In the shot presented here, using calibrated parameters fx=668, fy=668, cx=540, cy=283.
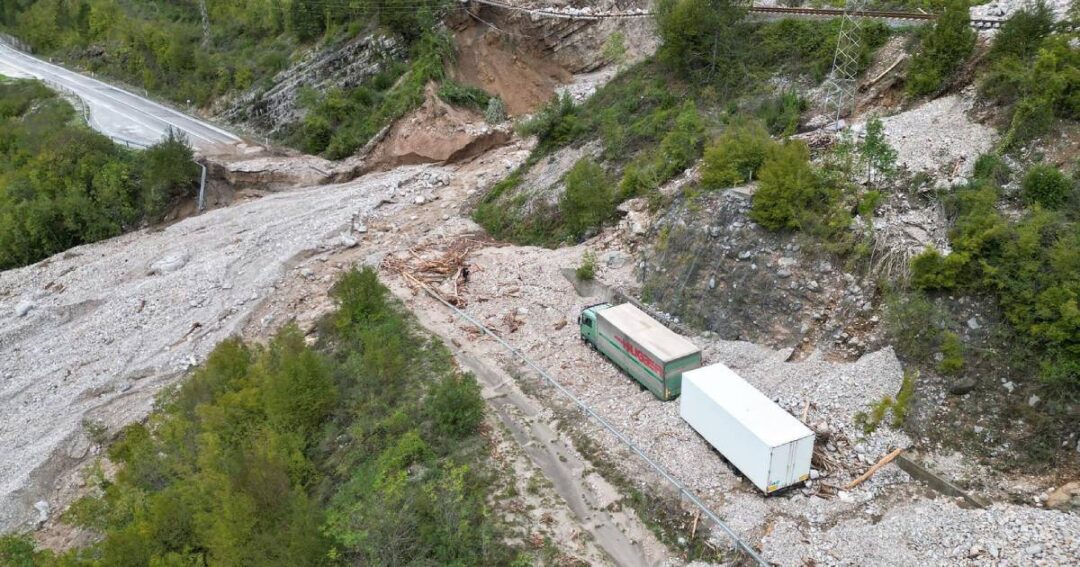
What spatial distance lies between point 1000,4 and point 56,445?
1475 inches

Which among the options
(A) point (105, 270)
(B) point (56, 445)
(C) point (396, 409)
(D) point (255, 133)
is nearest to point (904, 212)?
(C) point (396, 409)

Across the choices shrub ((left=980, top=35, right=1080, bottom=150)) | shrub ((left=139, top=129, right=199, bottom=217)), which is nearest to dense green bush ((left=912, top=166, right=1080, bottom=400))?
shrub ((left=980, top=35, right=1080, bottom=150))

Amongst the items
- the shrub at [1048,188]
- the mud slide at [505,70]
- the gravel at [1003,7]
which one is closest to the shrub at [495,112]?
the mud slide at [505,70]

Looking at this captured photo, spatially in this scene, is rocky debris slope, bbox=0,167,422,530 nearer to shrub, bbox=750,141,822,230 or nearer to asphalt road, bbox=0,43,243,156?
asphalt road, bbox=0,43,243,156

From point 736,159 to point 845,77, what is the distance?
26.5ft

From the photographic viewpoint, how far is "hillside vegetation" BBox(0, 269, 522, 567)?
14.2 metres

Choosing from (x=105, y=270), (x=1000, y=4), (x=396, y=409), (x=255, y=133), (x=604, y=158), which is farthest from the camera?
(x=255, y=133)

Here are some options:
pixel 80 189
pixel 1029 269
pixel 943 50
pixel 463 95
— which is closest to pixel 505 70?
pixel 463 95

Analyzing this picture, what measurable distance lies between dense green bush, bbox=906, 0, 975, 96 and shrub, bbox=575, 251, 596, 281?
1272 cm

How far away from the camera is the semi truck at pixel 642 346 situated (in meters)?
17.6

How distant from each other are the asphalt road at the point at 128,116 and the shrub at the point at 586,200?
26.6 meters

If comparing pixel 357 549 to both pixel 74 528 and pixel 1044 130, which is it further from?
pixel 1044 130

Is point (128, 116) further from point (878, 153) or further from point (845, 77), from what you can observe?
point (878, 153)

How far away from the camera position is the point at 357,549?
1409cm
